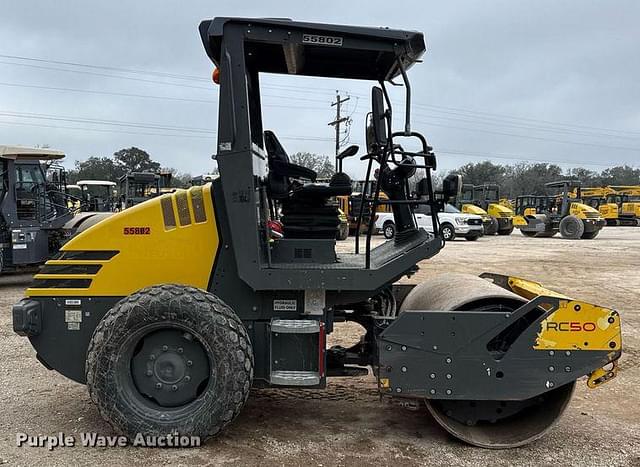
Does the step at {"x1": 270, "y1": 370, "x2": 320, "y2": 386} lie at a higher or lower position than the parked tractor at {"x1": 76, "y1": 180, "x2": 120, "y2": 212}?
lower

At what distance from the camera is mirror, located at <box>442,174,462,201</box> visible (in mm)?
4215

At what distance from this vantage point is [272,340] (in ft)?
13.2

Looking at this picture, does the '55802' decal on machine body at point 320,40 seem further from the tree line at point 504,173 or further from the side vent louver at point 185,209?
the tree line at point 504,173

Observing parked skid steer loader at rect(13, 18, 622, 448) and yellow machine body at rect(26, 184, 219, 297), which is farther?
yellow machine body at rect(26, 184, 219, 297)

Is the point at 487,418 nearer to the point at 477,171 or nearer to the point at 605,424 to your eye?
the point at 605,424

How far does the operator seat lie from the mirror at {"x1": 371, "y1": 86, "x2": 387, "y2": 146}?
0.46 meters

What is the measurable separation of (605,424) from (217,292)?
10.5 feet

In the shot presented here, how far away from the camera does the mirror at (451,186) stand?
421cm

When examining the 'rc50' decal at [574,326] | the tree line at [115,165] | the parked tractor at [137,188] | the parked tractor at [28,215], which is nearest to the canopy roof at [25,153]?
the parked tractor at [28,215]

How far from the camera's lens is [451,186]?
4219 mm

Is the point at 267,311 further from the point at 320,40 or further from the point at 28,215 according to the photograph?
the point at 28,215

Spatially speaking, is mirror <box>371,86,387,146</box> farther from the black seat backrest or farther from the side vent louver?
the side vent louver

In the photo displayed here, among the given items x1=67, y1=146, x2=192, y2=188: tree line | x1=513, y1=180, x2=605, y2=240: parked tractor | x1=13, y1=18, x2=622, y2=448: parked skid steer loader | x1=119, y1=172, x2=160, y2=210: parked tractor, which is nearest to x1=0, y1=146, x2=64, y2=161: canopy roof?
x1=119, y1=172, x2=160, y2=210: parked tractor

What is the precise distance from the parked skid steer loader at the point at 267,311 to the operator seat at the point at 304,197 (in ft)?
0.05
